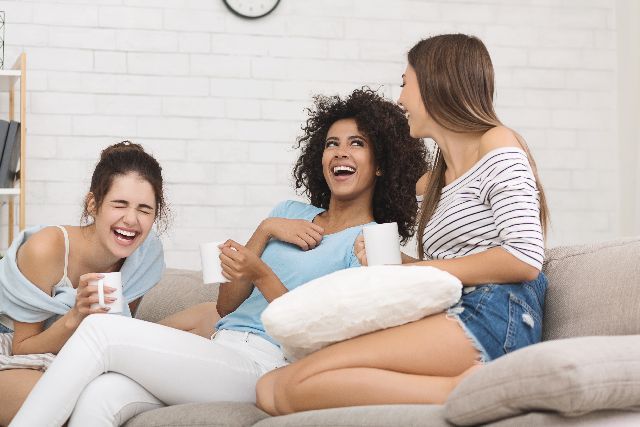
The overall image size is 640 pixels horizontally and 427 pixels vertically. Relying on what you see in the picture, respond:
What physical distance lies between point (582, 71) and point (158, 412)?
3.18m

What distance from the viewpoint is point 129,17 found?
4125 millimetres

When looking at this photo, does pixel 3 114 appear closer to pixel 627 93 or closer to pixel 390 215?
pixel 390 215

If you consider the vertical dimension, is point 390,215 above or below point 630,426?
above

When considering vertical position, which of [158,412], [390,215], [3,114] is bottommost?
[158,412]

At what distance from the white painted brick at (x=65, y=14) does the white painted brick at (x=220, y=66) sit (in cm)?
45

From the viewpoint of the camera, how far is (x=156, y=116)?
4141mm

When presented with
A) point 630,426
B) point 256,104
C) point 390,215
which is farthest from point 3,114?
point 630,426

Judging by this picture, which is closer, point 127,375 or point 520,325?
point 520,325

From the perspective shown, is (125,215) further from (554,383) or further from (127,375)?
(554,383)

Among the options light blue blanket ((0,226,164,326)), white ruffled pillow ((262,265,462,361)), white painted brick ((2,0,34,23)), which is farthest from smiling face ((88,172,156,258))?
white painted brick ((2,0,34,23))

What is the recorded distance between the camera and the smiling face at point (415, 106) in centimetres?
219

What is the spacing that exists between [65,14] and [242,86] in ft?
2.58

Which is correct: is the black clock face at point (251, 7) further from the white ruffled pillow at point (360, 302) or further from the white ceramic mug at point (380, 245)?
the white ruffled pillow at point (360, 302)

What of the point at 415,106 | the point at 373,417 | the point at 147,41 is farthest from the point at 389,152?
the point at 147,41
